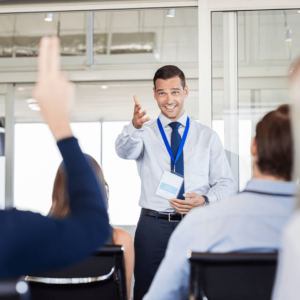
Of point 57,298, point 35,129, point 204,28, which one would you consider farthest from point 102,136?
point 57,298

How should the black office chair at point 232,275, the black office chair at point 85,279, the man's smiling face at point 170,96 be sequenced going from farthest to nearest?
1. the man's smiling face at point 170,96
2. the black office chair at point 85,279
3. the black office chair at point 232,275

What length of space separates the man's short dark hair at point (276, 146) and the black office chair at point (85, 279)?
1.80 ft

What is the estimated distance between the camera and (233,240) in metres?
1.18

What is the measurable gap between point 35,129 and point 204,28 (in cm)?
735

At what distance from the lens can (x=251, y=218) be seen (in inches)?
46.8

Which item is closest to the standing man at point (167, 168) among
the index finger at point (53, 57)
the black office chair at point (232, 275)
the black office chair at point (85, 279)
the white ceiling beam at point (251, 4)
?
the white ceiling beam at point (251, 4)

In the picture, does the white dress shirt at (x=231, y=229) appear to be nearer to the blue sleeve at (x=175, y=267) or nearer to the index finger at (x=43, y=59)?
the blue sleeve at (x=175, y=267)

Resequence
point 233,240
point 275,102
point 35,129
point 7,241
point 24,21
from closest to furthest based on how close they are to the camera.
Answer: point 7,241 < point 233,240 < point 275,102 < point 24,21 < point 35,129

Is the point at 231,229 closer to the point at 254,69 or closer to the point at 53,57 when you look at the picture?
the point at 53,57

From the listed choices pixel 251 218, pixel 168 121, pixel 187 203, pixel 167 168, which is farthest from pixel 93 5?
pixel 251 218

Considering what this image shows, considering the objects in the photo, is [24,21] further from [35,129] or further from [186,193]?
[186,193]

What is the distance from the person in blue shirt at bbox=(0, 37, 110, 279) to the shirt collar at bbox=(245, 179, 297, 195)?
730 millimetres

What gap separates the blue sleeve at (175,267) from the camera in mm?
1217

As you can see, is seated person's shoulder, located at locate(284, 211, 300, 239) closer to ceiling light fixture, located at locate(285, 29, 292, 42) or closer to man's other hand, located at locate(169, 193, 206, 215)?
man's other hand, located at locate(169, 193, 206, 215)
